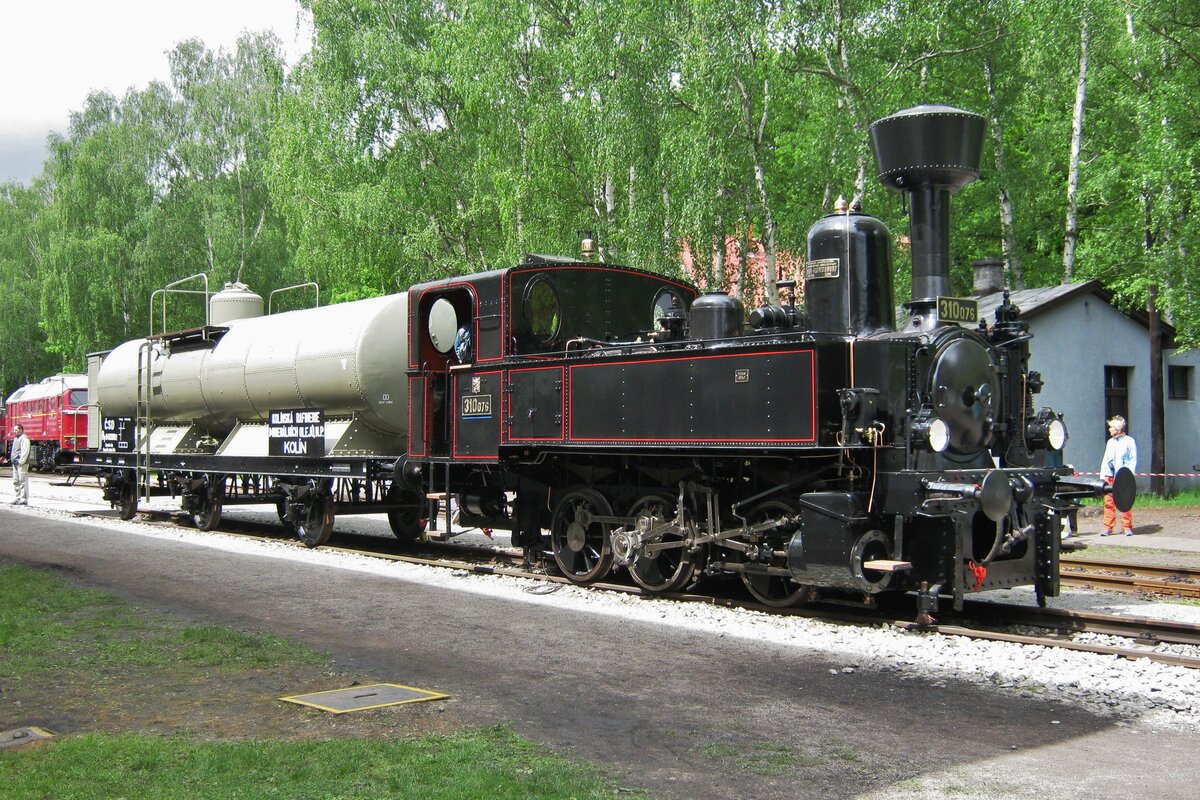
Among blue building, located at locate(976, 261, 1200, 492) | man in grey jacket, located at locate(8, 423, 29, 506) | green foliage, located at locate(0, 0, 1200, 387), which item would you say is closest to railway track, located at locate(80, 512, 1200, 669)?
blue building, located at locate(976, 261, 1200, 492)

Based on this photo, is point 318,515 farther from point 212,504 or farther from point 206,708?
point 206,708

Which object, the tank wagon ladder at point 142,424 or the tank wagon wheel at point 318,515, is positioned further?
the tank wagon ladder at point 142,424

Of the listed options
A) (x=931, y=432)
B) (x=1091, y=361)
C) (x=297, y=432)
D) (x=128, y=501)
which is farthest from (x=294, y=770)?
(x=1091, y=361)

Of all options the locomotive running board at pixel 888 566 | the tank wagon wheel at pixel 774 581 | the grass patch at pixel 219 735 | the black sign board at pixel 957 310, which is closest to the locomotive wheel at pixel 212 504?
the grass patch at pixel 219 735

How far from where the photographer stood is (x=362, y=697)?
6.38m

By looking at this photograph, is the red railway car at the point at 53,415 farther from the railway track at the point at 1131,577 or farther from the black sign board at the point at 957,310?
the black sign board at the point at 957,310

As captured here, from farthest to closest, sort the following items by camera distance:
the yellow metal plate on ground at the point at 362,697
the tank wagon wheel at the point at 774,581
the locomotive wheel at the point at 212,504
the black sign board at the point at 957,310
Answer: the locomotive wheel at the point at 212,504
the tank wagon wheel at the point at 774,581
the black sign board at the point at 957,310
the yellow metal plate on ground at the point at 362,697

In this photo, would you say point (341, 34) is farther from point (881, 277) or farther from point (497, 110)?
point (881, 277)

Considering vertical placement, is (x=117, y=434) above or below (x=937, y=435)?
above

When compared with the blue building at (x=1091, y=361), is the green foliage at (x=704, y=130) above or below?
above

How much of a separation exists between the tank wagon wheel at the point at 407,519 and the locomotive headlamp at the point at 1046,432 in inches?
333

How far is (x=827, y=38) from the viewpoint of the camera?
64.3 ft

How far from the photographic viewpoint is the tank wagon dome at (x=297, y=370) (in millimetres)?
13812

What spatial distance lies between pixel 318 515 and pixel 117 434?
23.8ft
